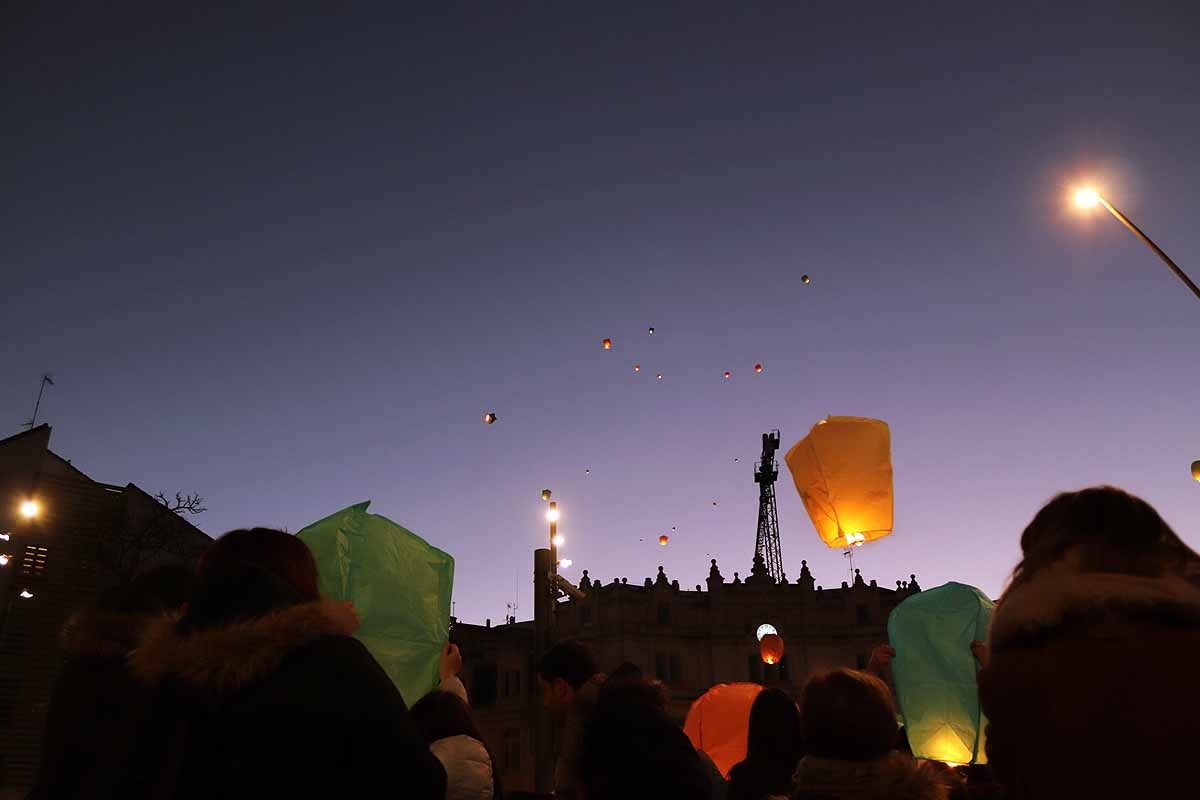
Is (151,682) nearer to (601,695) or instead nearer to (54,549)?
(601,695)

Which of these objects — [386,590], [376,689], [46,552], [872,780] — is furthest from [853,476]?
[46,552]

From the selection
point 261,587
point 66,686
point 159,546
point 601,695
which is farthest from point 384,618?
point 159,546

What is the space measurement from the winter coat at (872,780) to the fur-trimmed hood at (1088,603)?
894 millimetres

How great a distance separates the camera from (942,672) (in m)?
5.36

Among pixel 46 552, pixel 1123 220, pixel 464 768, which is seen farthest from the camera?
pixel 46 552

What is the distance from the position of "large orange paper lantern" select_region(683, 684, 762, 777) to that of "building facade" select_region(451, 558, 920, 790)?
38.7m

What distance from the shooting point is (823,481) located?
6.52 meters

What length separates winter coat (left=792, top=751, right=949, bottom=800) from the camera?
2686mm

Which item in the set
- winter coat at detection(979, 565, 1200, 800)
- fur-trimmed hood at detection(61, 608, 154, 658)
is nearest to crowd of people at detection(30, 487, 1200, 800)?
winter coat at detection(979, 565, 1200, 800)

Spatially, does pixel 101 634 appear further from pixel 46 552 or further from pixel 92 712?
pixel 46 552

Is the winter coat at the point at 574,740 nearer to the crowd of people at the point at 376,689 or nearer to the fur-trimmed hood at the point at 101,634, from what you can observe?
the crowd of people at the point at 376,689

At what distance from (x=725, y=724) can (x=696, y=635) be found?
1631 inches

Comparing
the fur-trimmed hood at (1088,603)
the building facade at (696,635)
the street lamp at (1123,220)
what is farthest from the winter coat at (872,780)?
the building facade at (696,635)

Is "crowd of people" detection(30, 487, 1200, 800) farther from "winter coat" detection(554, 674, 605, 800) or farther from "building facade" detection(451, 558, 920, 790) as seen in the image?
"building facade" detection(451, 558, 920, 790)
